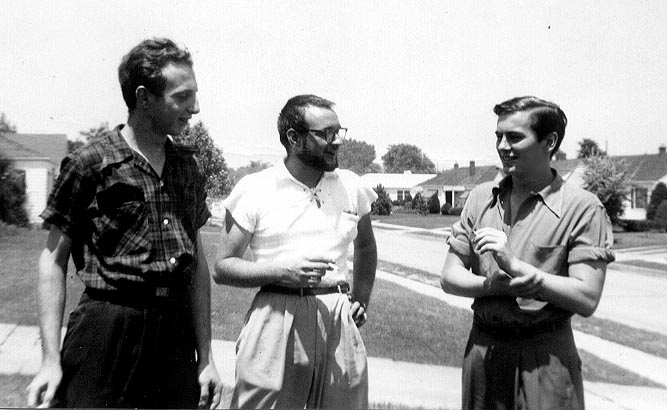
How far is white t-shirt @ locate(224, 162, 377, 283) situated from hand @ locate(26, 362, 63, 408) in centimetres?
62

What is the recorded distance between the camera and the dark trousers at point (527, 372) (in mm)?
Result: 1780

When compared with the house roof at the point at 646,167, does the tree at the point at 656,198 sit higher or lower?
lower

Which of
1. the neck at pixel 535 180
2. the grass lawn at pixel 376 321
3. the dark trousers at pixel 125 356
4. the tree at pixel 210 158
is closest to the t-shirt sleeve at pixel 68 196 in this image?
the dark trousers at pixel 125 356

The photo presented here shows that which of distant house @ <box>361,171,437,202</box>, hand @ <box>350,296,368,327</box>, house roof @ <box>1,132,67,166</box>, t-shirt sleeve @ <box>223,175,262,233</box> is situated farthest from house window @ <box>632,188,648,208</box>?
house roof @ <box>1,132,67,166</box>

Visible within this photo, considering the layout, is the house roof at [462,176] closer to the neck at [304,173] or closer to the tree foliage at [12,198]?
the neck at [304,173]

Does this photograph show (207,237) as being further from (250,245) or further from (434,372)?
(434,372)

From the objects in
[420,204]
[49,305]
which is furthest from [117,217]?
[420,204]

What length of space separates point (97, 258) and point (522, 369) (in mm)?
1217

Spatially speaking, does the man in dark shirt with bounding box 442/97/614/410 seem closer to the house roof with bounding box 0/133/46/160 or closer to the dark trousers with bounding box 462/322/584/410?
the dark trousers with bounding box 462/322/584/410

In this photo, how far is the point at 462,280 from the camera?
1.87 m

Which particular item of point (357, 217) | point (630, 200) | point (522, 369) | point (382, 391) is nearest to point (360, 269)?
point (357, 217)

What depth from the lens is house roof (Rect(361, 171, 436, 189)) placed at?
251 centimetres

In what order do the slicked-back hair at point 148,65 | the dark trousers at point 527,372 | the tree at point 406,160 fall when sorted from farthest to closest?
the tree at point 406,160 → the dark trousers at point 527,372 → the slicked-back hair at point 148,65

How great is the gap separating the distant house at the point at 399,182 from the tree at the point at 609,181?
37.3 inches
